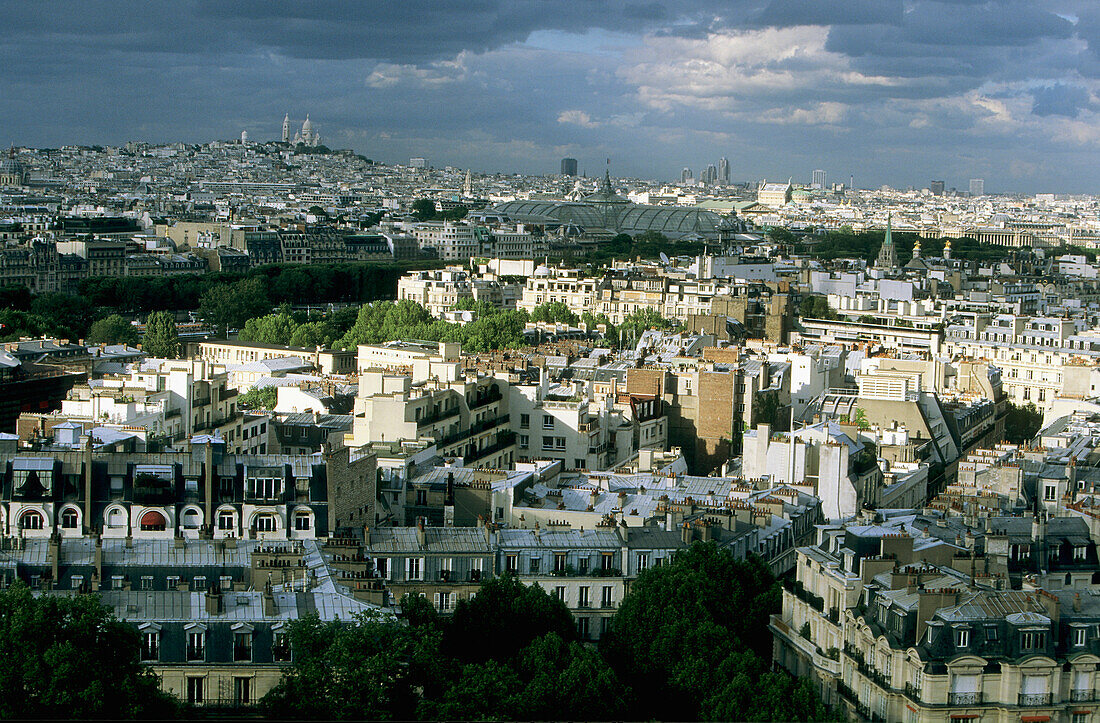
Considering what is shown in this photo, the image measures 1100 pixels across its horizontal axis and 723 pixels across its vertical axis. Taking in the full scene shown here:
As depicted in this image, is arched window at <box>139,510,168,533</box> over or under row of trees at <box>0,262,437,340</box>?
over

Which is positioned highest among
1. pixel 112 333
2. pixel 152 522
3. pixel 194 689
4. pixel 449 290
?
pixel 449 290

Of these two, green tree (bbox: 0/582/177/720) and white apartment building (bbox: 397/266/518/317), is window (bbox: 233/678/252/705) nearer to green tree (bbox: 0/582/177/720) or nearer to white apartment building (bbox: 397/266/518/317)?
green tree (bbox: 0/582/177/720)

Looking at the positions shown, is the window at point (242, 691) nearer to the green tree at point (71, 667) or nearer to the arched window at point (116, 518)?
the green tree at point (71, 667)

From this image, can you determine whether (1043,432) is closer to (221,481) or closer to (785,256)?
(221,481)

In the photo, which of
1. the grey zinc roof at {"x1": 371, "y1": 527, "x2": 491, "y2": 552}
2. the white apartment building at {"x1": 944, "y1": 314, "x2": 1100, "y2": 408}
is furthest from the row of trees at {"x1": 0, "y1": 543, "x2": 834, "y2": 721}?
the white apartment building at {"x1": 944, "y1": 314, "x2": 1100, "y2": 408}

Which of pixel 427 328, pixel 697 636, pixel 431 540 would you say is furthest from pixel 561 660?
pixel 427 328

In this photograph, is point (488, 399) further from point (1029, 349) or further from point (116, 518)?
point (1029, 349)
